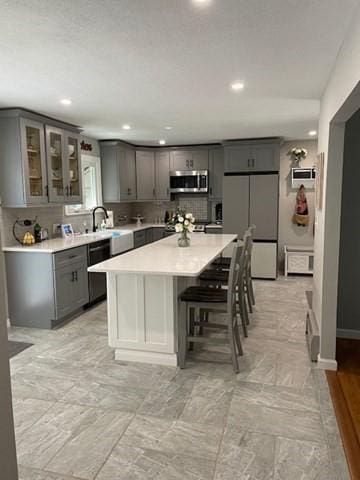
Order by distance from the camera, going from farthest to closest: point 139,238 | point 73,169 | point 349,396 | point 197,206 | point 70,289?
point 197,206 < point 139,238 < point 73,169 < point 70,289 < point 349,396

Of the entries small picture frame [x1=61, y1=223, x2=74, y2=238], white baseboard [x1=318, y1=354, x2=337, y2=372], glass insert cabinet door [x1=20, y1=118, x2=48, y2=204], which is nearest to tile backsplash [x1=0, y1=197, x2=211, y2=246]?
small picture frame [x1=61, y1=223, x2=74, y2=238]

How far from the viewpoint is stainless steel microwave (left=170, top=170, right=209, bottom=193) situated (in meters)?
6.52

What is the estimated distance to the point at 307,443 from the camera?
2123mm

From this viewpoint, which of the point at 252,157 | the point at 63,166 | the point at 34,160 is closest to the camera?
the point at 34,160

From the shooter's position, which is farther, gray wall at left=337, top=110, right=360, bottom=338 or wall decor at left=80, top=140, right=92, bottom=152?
wall decor at left=80, top=140, right=92, bottom=152

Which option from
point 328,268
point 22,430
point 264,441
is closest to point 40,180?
point 22,430

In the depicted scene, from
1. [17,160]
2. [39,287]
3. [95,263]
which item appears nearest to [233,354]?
[39,287]

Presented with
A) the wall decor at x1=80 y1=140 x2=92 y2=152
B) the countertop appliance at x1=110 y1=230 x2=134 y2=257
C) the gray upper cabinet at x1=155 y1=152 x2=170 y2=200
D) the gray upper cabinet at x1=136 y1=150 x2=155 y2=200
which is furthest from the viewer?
the gray upper cabinet at x1=155 y1=152 x2=170 y2=200

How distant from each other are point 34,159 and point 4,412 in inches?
140

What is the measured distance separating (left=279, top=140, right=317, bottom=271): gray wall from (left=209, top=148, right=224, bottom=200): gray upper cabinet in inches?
43.2

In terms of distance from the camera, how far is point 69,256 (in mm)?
4164

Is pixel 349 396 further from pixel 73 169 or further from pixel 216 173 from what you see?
pixel 216 173

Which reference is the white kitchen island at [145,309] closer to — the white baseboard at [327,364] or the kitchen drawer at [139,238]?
the white baseboard at [327,364]

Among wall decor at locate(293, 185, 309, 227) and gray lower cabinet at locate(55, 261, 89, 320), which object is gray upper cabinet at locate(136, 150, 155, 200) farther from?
wall decor at locate(293, 185, 309, 227)
